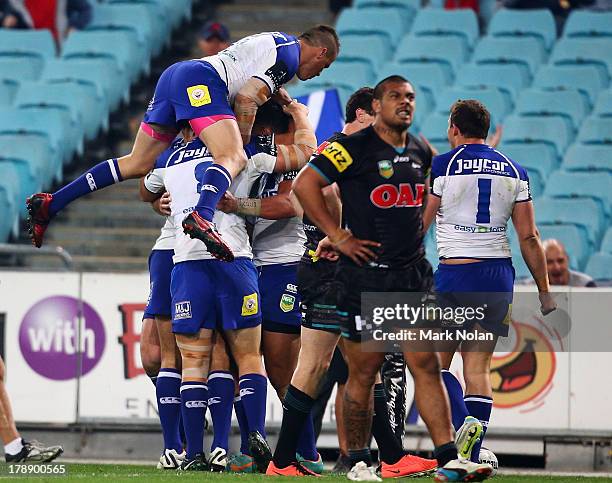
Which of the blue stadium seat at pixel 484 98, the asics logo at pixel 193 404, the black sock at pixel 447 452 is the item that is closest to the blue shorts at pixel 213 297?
the asics logo at pixel 193 404

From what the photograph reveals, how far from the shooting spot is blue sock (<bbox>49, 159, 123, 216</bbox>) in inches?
369

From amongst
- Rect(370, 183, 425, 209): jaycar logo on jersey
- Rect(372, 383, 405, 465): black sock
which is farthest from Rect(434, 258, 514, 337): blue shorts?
Rect(370, 183, 425, 209): jaycar logo on jersey

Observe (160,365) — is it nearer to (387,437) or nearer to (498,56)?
(387,437)

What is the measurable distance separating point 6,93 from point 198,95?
8.77m

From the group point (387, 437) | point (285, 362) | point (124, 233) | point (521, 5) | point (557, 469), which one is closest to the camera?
point (387, 437)

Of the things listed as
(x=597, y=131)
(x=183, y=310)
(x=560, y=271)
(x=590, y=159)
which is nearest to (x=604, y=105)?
(x=597, y=131)

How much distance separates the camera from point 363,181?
7.88 metres

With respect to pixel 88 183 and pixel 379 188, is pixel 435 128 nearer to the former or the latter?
pixel 88 183

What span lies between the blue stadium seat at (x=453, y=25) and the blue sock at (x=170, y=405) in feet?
29.3

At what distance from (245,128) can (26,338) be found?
376cm

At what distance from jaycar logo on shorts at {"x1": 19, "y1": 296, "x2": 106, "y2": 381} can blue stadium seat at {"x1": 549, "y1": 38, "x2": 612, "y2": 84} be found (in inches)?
270

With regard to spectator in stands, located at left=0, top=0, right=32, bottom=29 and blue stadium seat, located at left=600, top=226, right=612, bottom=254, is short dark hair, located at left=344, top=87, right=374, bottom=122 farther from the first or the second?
spectator in stands, located at left=0, top=0, right=32, bottom=29

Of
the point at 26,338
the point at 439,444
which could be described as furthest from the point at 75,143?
the point at 439,444

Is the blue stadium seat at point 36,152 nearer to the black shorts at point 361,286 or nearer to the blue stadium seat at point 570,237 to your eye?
the blue stadium seat at point 570,237
